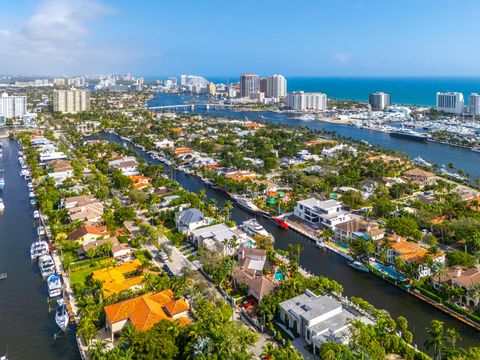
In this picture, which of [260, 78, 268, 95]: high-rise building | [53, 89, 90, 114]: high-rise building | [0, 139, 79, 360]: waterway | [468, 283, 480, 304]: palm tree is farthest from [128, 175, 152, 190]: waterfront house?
[260, 78, 268, 95]: high-rise building

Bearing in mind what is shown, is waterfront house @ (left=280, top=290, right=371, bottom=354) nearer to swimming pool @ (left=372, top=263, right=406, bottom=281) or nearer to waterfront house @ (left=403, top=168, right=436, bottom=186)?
swimming pool @ (left=372, top=263, right=406, bottom=281)

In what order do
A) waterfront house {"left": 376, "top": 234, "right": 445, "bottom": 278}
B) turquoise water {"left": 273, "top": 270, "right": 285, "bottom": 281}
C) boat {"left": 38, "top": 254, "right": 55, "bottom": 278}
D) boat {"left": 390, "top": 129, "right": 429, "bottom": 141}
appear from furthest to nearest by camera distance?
boat {"left": 390, "top": 129, "right": 429, "bottom": 141}
boat {"left": 38, "top": 254, "right": 55, "bottom": 278}
waterfront house {"left": 376, "top": 234, "right": 445, "bottom": 278}
turquoise water {"left": 273, "top": 270, "right": 285, "bottom": 281}

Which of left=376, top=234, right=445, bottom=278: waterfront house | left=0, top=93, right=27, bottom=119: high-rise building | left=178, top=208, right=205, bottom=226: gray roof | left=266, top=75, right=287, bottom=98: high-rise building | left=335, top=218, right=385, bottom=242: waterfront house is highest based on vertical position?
left=266, top=75, right=287, bottom=98: high-rise building

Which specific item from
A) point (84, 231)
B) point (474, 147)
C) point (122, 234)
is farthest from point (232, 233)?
point (474, 147)

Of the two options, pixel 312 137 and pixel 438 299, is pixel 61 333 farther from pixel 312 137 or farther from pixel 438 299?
pixel 312 137

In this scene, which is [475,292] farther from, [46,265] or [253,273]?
[46,265]

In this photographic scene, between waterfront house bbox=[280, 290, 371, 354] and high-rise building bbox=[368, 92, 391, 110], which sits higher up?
high-rise building bbox=[368, 92, 391, 110]

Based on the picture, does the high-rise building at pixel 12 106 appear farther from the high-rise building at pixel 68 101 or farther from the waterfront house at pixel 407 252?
the waterfront house at pixel 407 252
